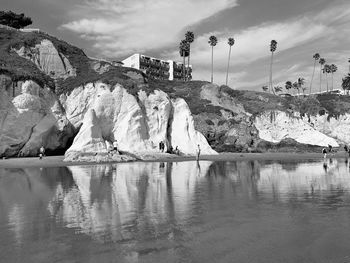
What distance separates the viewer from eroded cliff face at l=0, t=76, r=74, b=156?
37.6 metres

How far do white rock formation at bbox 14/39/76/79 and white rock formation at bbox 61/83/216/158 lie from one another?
1186cm

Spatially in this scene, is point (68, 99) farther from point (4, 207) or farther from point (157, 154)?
point (4, 207)

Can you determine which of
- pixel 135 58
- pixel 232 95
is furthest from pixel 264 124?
pixel 135 58

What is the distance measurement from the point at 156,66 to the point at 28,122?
10786 cm

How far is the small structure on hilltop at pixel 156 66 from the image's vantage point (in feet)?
453

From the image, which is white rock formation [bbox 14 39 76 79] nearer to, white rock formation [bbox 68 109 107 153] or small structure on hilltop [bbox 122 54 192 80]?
white rock formation [bbox 68 109 107 153]

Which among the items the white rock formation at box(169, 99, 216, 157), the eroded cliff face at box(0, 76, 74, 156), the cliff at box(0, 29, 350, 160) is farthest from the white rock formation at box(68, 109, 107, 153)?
the white rock formation at box(169, 99, 216, 157)

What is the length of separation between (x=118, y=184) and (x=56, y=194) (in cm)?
385

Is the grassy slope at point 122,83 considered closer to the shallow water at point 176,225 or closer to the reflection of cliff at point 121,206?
the reflection of cliff at point 121,206

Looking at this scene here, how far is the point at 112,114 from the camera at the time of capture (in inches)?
1829

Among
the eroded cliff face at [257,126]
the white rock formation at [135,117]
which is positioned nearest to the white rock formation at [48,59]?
the white rock formation at [135,117]

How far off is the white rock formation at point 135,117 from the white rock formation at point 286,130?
2412 cm

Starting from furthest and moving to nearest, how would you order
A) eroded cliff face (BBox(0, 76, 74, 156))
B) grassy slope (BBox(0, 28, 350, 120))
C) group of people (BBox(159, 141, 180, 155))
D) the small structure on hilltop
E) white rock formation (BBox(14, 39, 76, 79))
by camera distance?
the small structure on hilltop → white rock formation (BBox(14, 39, 76, 79)) → grassy slope (BBox(0, 28, 350, 120)) → group of people (BBox(159, 141, 180, 155)) → eroded cliff face (BBox(0, 76, 74, 156))

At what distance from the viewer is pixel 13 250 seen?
7355 millimetres
